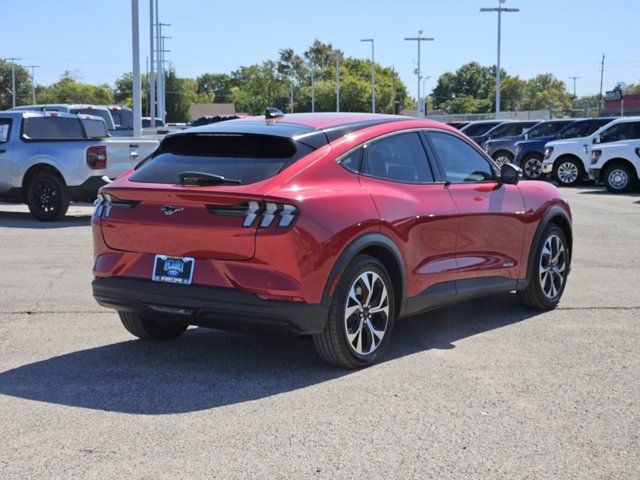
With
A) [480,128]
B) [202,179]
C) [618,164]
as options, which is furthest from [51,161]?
[480,128]

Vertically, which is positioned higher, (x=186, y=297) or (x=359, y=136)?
(x=359, y=136)

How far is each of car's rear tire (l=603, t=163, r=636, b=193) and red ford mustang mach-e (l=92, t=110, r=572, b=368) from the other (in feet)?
55.7

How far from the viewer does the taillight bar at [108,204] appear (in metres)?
5.97

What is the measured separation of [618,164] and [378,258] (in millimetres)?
18162

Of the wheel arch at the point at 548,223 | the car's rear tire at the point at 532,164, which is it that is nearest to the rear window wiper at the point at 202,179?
the wheel arch at the point at 548,223

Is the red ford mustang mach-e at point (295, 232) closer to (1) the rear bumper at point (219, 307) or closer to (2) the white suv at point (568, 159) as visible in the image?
(1) the rear bumper at point (219, 307)

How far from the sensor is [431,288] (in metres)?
6.60

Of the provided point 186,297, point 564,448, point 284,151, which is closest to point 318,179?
point 284,151

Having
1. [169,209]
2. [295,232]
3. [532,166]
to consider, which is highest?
[169,209]

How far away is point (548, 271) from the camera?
8070 millimetres

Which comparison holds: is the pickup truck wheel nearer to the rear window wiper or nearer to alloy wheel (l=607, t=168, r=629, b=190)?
the rear window wiper

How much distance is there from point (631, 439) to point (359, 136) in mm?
2673

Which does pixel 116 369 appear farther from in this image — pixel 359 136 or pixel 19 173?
pixel 19 173

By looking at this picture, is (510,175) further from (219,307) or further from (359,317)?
(219,307)
